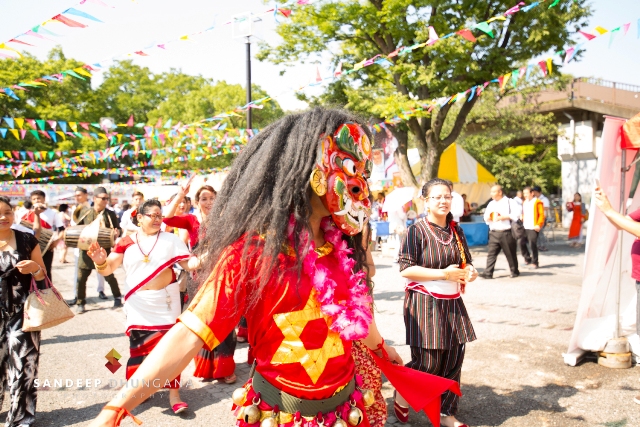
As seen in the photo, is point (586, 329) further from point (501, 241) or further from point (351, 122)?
point (501, 241)

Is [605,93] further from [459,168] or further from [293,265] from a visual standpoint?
[293,265]

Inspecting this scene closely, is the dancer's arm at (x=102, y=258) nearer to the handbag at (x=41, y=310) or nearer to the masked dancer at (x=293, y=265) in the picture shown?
the handbag at (x=41, y=310)

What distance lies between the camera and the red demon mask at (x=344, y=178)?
1.69m

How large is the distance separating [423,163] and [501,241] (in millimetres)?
4804

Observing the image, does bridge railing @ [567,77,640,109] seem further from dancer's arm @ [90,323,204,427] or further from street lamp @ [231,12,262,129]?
dancer's arm @ [90,323,204,427]

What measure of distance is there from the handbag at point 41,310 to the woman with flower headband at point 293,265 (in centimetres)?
251

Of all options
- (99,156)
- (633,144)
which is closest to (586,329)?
(633,144)

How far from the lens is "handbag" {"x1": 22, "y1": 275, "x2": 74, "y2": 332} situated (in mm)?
3619

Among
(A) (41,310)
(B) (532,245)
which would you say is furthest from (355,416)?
(B) (532,245)

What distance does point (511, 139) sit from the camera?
24000 mm

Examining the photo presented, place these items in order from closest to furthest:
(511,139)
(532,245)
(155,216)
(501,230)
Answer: (155,216), (501,230), (532,245), (511,139)

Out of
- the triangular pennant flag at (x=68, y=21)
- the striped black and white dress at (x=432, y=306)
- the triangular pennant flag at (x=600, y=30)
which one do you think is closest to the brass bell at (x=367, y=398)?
the striped black and white dress at (x=432, y=306)

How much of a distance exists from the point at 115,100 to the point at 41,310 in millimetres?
35863

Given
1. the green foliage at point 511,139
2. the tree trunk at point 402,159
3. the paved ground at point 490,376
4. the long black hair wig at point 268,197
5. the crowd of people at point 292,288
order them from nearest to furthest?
1. the crowd of people at point 292,288
2. the long black hair wig at point 268,197
3. the paved ground at point 490,376
4. the tree trunk at point 402,159
5. the green foliage at point 511,139
